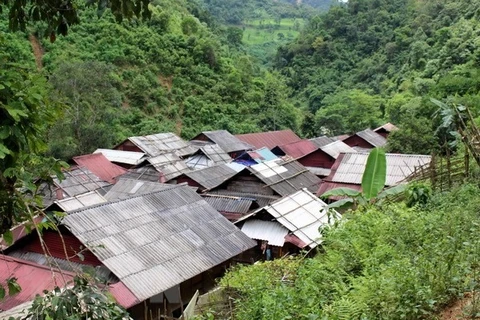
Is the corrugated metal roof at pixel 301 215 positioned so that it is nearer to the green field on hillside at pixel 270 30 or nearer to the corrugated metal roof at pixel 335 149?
the corrugated metal roof at pixel 335 149

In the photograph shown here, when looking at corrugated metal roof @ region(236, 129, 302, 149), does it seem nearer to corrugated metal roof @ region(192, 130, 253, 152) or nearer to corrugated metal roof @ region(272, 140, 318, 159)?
corrugated metal roof @ region(192, 130, 253, 152)

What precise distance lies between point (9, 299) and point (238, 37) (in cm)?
6108

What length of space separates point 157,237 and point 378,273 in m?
6.45

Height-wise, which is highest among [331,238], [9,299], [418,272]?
[418,272]

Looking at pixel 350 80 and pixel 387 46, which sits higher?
pixel 387 46

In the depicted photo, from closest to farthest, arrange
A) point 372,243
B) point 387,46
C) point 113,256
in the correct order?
1. point 372,243
2. point 113,256
3. point 387,46

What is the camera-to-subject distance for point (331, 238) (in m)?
7.90

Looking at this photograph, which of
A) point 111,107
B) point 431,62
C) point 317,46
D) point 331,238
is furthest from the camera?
point 317,46

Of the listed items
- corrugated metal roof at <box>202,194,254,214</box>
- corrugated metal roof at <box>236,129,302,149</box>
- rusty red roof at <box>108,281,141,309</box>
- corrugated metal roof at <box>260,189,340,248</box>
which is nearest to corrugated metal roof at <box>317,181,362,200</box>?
corrugated metal roof at <box>260,189,340,248</box>

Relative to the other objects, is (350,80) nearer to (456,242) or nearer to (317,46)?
(317,46)

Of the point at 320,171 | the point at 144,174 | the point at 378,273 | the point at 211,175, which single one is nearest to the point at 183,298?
the point at 378,273

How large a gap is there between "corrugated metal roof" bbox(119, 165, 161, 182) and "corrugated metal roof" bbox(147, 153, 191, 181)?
0.88 feet

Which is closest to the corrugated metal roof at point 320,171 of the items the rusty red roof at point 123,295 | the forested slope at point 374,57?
the forested slope at point 374,57

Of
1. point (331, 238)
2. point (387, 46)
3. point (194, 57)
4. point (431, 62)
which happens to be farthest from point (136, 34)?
point (331, 238)
